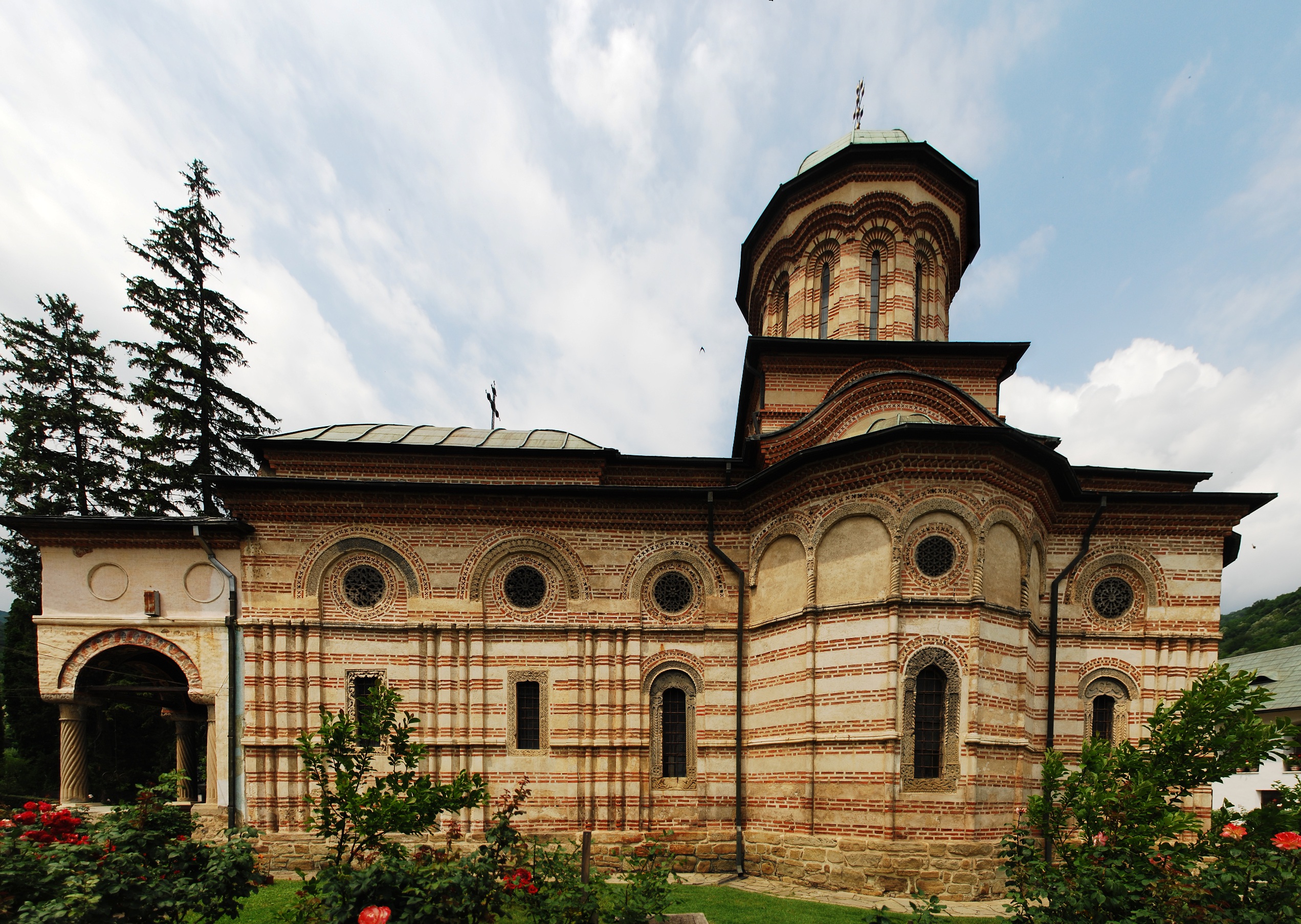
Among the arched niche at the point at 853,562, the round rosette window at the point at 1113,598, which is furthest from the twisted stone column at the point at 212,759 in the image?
the round rosette window at the point at 1113,598

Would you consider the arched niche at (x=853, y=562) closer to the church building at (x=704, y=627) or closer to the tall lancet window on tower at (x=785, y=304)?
the church building at (x=704, y=627)

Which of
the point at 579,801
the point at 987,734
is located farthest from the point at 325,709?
the point at 987,734

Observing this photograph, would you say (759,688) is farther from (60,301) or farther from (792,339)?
(60,301)

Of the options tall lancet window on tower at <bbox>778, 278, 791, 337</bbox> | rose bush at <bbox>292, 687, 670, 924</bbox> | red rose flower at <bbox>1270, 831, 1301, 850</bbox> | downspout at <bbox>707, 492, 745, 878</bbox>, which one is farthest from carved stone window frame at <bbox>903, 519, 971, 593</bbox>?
tall lancet window on tower at <bbox>778, 278, 791, 337</bbox>

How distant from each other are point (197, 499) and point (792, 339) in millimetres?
14789

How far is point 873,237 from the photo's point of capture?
1230cm

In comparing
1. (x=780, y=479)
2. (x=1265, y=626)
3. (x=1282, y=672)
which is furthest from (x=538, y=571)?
(x=1265, y=626)

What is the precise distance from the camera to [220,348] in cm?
1567

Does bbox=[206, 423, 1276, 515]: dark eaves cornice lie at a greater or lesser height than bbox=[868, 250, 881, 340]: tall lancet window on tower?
lesser

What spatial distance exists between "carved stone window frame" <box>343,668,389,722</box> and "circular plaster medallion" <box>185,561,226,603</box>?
2.25 meters

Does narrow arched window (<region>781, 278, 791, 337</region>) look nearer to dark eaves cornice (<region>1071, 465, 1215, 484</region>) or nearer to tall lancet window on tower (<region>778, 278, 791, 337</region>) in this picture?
tall lancet window on tower (<region>778, 278, 791, 337</region>)

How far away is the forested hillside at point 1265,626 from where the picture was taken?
37250 mm

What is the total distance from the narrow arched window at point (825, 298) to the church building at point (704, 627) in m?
3.01

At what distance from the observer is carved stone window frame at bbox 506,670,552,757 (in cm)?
900
